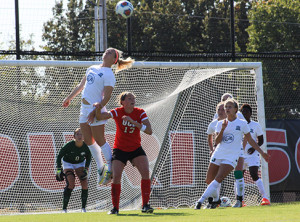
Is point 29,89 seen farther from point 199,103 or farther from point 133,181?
point 199,103

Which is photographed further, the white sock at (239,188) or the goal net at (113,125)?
the goal net at (113,125)

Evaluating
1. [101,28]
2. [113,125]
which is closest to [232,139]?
[113,125]

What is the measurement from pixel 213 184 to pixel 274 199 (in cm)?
571

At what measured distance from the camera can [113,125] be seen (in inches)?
441

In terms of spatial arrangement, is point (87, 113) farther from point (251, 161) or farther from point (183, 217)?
point (251, 161)

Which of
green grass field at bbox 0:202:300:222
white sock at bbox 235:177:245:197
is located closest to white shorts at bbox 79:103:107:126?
green grass field at bbox 0:202:300:222

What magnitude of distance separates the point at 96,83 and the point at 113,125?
4033 millimetres

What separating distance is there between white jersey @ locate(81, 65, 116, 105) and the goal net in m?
2.84

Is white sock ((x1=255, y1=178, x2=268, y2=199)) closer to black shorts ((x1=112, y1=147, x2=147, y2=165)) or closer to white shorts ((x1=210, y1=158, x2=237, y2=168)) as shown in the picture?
white shorts ((x1=210, y1=158, x2=237, y2=168))

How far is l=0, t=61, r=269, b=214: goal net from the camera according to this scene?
1062cm

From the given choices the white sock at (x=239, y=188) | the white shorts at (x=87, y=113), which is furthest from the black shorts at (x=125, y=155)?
the white sock at (x=239, y=188)

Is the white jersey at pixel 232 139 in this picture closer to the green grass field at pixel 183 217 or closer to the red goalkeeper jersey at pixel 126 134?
the green grass field at pixel 183 217

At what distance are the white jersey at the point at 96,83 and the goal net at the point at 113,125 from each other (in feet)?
9.32

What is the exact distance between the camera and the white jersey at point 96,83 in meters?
7.20
